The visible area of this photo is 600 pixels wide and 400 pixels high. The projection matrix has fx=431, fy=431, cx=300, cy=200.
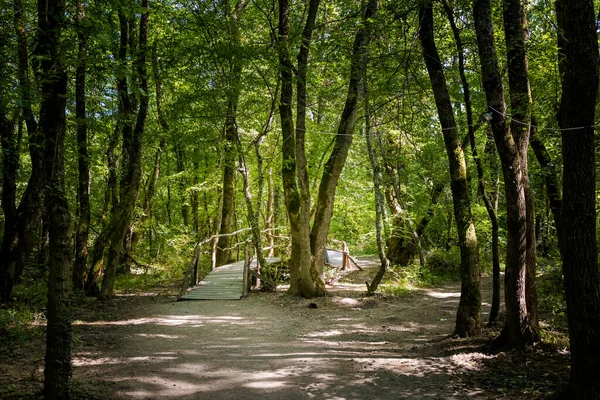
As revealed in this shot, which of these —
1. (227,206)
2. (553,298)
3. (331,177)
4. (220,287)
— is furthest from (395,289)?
(227,206)

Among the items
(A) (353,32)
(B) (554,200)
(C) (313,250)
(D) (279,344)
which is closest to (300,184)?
(C) (313,250)

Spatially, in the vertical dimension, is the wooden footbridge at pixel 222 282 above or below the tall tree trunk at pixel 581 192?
below

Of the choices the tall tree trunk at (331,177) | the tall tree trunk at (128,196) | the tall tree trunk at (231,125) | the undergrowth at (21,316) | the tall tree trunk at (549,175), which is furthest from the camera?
the tall tree trunk at (331,177)

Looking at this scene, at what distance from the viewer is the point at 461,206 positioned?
7.68 meters

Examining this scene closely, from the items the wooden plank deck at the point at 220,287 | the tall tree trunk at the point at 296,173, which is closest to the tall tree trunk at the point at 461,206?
the tall tree trunk at the point at 296,173

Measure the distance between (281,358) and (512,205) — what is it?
4.20 meters

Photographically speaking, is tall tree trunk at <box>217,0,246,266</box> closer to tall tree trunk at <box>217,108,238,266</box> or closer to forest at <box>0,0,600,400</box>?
tall tree trunk at <box>217,108,238,266</box>

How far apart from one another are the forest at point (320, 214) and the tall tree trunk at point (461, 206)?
0.03 meters

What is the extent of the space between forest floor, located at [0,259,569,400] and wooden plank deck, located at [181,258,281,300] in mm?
1562

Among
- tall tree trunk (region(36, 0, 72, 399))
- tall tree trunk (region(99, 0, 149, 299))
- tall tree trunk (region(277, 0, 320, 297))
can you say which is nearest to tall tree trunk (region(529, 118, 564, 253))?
tall tree trunk (region(277, 0, 320, 297))

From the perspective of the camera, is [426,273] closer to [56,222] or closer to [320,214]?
[320,214]

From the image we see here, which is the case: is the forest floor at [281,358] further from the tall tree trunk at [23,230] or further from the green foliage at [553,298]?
the tall tree trunk at [23,230]

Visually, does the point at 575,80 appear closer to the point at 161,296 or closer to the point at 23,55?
the point at 23,55

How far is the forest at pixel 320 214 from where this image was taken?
4582 millimetres
